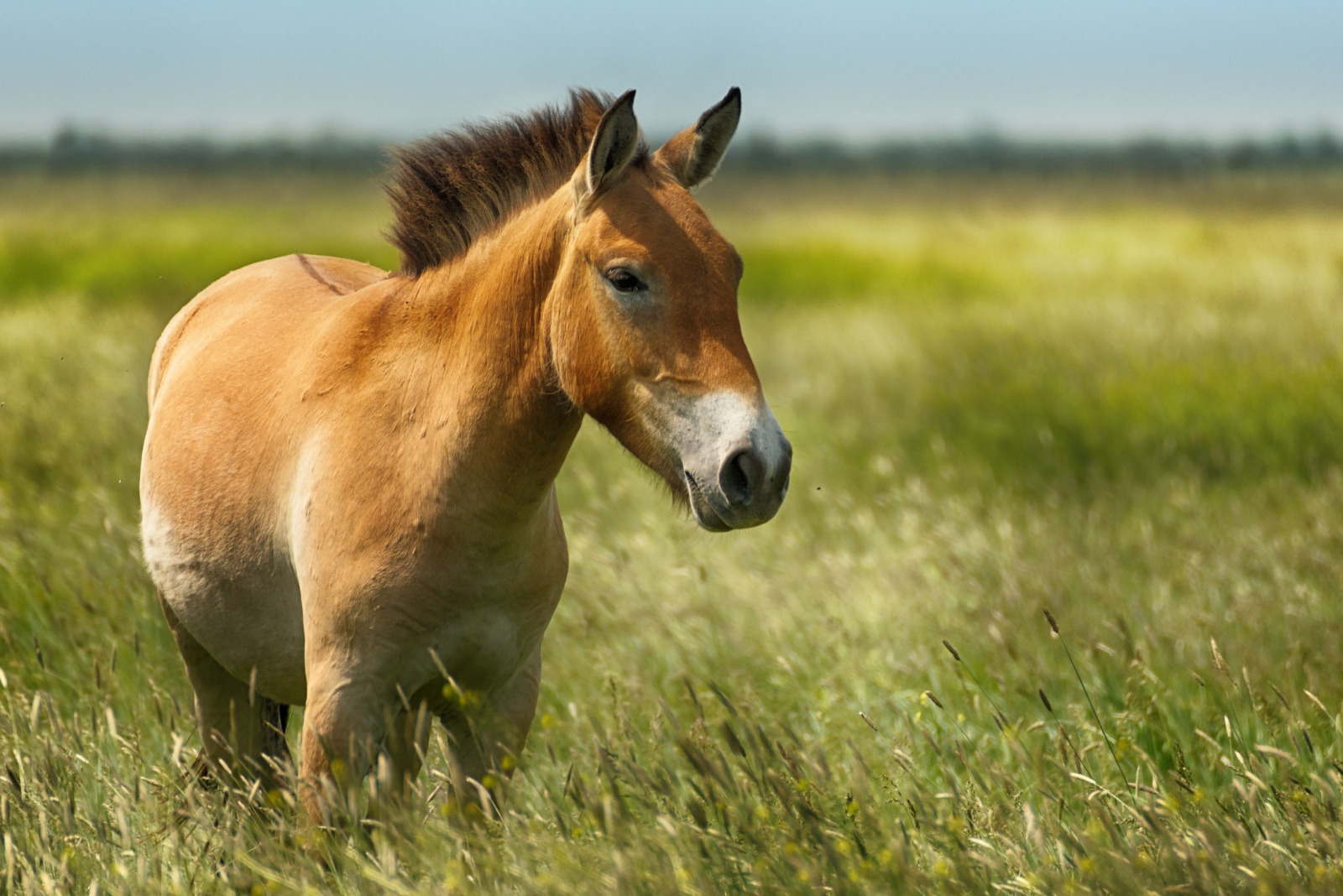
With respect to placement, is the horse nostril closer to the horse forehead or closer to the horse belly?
the horse forehead

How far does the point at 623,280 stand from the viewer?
2420 mm

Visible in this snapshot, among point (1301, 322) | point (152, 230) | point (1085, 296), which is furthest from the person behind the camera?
point (152, 230)

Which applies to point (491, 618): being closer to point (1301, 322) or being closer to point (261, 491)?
point (261, 491)

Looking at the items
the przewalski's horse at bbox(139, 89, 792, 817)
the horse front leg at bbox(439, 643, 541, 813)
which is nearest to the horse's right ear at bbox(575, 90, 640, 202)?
the przewalski's horse at bbox(139, 89, 792, 817)

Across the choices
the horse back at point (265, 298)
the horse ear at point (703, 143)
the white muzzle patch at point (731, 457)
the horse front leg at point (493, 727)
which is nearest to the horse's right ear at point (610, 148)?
the horse ear at point (703, 143)

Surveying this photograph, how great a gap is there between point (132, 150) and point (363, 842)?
275 feet

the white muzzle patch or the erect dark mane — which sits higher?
the erect dark mane

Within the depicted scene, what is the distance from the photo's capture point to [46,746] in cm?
289

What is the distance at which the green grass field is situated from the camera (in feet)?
7.63

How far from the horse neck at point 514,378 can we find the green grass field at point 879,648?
566 mm

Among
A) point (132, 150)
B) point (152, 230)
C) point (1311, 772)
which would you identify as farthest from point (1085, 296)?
point (132, 150)

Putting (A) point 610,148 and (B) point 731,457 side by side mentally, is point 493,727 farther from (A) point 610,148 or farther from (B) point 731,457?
(A) point 610,148

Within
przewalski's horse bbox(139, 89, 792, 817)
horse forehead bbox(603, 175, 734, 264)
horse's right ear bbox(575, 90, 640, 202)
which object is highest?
horse's right ear bbox(575, 90, 640, 202)

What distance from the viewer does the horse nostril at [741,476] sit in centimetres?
222
